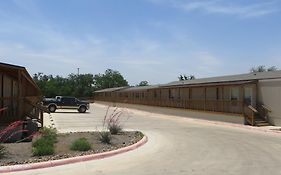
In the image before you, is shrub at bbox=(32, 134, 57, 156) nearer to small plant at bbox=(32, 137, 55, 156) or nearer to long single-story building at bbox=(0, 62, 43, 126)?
small plant at bbox=(32, 137, 55, 156)

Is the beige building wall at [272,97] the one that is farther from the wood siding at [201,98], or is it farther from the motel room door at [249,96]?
the wood siding at [201,98]

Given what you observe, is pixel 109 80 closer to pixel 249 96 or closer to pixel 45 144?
pixel 249 96

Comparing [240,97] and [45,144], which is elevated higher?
[240,97]

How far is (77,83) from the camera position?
115500 mm

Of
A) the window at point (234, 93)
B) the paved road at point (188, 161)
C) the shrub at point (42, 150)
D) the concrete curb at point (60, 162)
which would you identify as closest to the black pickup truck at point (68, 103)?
the window at point (234, 93)

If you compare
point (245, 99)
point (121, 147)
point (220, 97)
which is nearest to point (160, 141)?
point (121, 147)

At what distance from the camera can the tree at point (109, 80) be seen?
127 metres

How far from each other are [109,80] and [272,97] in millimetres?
103303

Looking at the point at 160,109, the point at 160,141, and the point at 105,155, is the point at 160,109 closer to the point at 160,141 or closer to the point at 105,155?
the point at 160,141

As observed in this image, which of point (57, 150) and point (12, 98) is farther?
point (12, 98)

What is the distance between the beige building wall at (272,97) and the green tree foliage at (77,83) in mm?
72713

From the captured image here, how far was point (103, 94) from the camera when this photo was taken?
10375cm

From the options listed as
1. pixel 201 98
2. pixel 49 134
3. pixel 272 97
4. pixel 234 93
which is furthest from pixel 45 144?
pixel 201 98

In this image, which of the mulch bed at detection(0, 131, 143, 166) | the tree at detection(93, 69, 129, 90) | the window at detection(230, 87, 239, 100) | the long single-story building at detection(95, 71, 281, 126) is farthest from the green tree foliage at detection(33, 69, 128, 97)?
the mulch bed at detection(0, 131, 143, 166)
